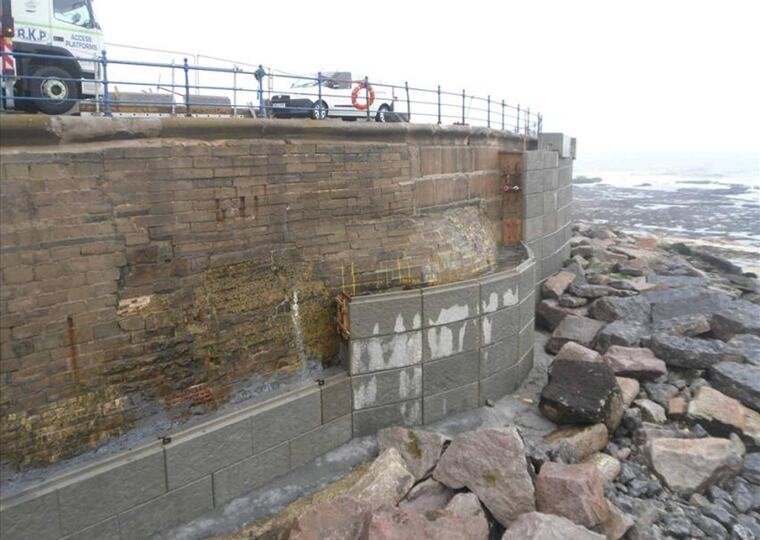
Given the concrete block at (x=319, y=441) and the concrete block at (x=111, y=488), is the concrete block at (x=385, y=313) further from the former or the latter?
the concrete block at (x=111, y=488)

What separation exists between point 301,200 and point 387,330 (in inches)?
72.3

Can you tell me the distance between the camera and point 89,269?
5.29 m

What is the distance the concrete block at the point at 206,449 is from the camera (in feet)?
18.9

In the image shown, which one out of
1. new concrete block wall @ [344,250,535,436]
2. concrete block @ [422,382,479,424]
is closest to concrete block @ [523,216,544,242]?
new concrete block wall @ [344,250,535,436]

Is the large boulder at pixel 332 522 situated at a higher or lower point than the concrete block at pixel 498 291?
lower

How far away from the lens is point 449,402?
7797 mm

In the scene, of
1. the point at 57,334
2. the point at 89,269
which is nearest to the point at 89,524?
the point at 57,334

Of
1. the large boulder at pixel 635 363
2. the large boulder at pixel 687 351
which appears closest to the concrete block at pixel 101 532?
the large boulder at pixel 635 363

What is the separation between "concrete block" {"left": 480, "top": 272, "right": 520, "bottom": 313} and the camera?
7910 millimetres

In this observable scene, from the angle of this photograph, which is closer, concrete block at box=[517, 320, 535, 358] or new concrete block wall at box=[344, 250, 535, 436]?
new concrete block wall at box=[344, 250, 535, 436]

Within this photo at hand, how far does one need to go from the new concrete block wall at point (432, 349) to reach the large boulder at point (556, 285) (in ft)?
11.3

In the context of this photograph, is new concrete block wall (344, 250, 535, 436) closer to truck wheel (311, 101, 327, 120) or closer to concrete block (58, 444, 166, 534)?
concrete block (58, 444, 166, 534)

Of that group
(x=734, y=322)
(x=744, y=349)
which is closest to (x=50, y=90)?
(x=744, y=349)

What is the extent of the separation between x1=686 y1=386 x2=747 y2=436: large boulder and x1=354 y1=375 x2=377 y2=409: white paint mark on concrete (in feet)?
14.0
